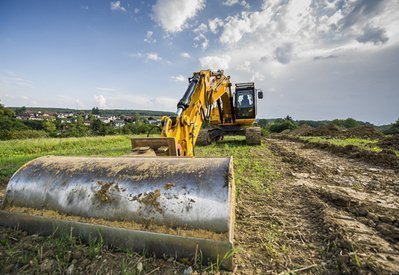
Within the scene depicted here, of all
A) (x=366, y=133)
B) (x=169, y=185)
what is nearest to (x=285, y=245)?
(x=169, y=185)

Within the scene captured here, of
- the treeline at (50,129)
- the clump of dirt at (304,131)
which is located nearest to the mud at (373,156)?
the clump of dirt at (304,131)

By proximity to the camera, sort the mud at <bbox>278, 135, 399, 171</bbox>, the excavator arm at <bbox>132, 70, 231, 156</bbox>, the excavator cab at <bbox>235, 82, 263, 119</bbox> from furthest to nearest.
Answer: the excavator cab at <bbox>235, 82, 263, 119</bbox>, the mud at <bbox>278, 135, 399, 171</bbox>, the excavator arm at <bbox>132, 70, 231, 156</bbox>

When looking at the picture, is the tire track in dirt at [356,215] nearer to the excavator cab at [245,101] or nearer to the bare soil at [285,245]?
the bare soil at [285,245]

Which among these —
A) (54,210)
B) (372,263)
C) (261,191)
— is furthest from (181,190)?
(261,191)

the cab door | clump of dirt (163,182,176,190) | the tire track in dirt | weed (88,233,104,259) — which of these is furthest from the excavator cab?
weed (88,233,104,259)

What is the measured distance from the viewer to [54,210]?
1.94 m

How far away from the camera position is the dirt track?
164cm

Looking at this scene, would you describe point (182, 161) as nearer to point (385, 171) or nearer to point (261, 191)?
point (261, 191)

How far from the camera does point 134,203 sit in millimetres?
1785

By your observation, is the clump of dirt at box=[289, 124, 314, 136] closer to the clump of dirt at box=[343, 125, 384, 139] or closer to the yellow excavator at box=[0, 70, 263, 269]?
the clump of dirt at box=[343, 125, 384, 139]

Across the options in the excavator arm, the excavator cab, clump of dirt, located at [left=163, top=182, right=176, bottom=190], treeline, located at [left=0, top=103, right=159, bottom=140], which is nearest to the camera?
clump of dirt, located at [left=163, top=182, right=176, bottom=190]

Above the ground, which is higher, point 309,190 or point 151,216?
point 151,216

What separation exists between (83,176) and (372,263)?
2599mm

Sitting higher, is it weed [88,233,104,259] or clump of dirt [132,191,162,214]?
clump of dirt [132,191,162,214]
